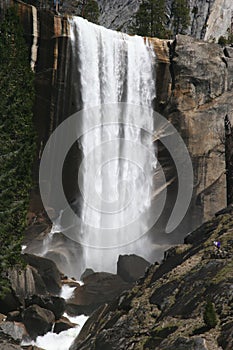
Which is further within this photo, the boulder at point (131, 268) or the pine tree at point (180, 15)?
the pine tree at point (180, 15)

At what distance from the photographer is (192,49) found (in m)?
35.5

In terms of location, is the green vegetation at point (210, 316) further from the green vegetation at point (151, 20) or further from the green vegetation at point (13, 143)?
the green vegetation at point (151, 20)

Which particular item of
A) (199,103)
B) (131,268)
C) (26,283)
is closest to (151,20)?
(199,103)

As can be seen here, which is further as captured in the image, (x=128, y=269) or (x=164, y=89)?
(x=164, y=89)

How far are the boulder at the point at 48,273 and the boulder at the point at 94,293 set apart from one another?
115cm

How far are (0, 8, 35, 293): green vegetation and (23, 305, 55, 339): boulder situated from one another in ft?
5.50

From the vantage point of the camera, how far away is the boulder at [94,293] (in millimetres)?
22202

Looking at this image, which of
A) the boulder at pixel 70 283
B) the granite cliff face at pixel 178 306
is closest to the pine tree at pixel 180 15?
the boulder at pixel 70 283

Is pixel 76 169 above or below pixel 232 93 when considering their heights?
below

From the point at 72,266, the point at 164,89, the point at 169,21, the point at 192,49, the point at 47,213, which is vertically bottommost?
the point at 72,266

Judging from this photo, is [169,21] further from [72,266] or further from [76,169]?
[72,266]

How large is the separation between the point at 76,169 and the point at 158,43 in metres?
12.0

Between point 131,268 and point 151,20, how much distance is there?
103ft

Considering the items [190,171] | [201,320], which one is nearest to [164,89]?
[190,171]
